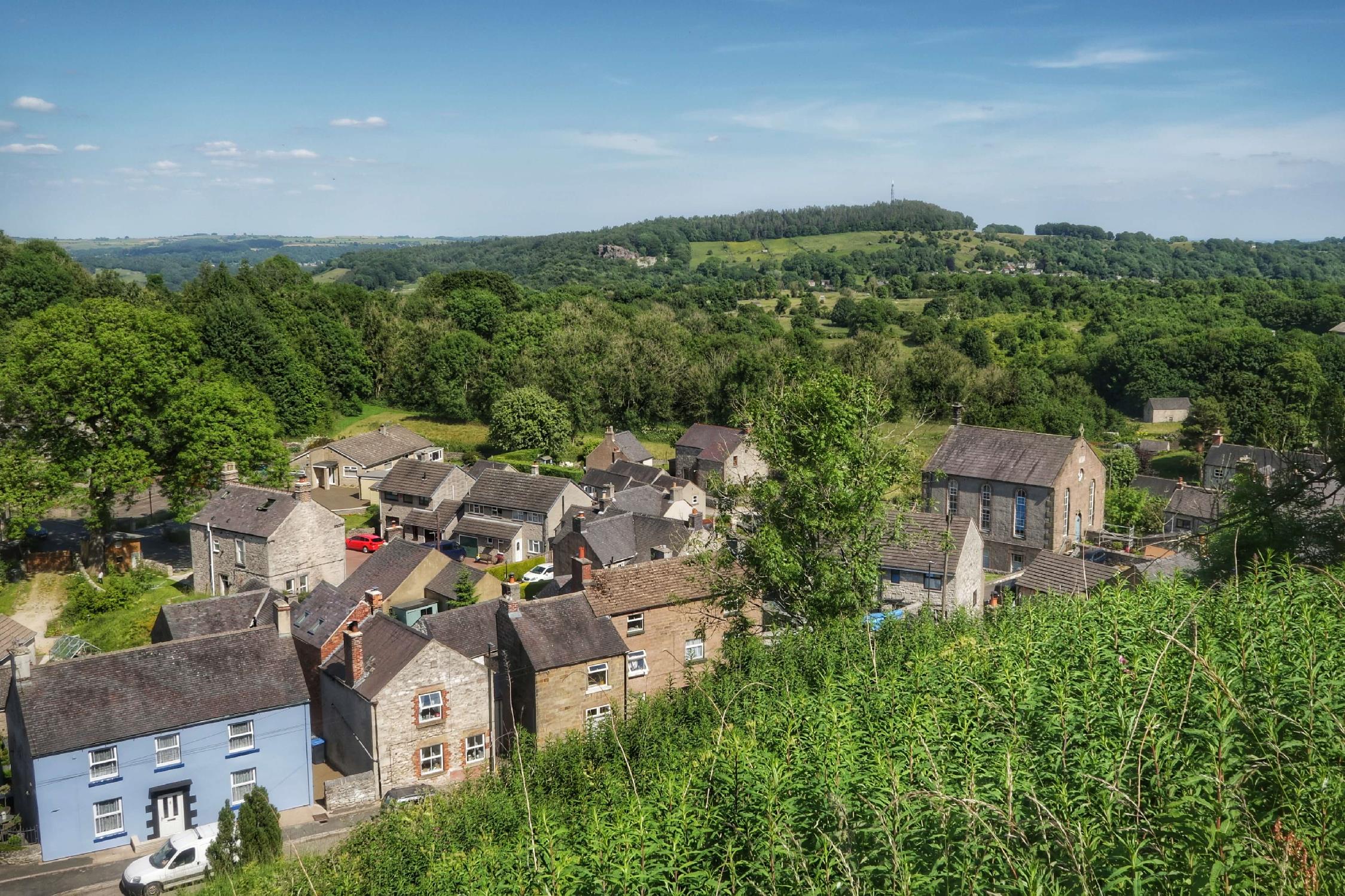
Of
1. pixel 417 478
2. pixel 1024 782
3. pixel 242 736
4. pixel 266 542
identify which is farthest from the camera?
pixel 417 478

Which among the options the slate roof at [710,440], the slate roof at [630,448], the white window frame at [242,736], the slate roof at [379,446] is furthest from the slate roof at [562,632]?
the slate roof at [630,448]

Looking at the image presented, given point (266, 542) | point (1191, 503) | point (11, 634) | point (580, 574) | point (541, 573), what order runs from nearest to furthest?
point (580, 574)
point (11, 634)
point (266, 542)
point (541, 573)
point (1191, 503)

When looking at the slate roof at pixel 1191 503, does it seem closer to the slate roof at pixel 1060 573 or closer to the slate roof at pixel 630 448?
the slate roof at pixel 1060 573

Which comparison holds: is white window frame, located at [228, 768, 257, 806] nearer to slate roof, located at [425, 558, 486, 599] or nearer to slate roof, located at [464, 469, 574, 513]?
slate roof, located at [425, 558, 486, 599]

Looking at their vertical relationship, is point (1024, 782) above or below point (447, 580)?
above

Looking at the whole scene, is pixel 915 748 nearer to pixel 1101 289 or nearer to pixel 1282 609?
pixel 1282 609

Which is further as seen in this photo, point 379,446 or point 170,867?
point 379,446

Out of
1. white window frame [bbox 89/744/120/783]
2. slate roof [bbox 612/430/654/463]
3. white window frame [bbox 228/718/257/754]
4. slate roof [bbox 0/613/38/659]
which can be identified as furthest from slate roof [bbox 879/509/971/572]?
slate roof [bbox 612/430/654/463]

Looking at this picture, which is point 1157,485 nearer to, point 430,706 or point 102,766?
point 430,706

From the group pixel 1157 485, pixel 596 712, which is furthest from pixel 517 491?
pixel 1157 485
